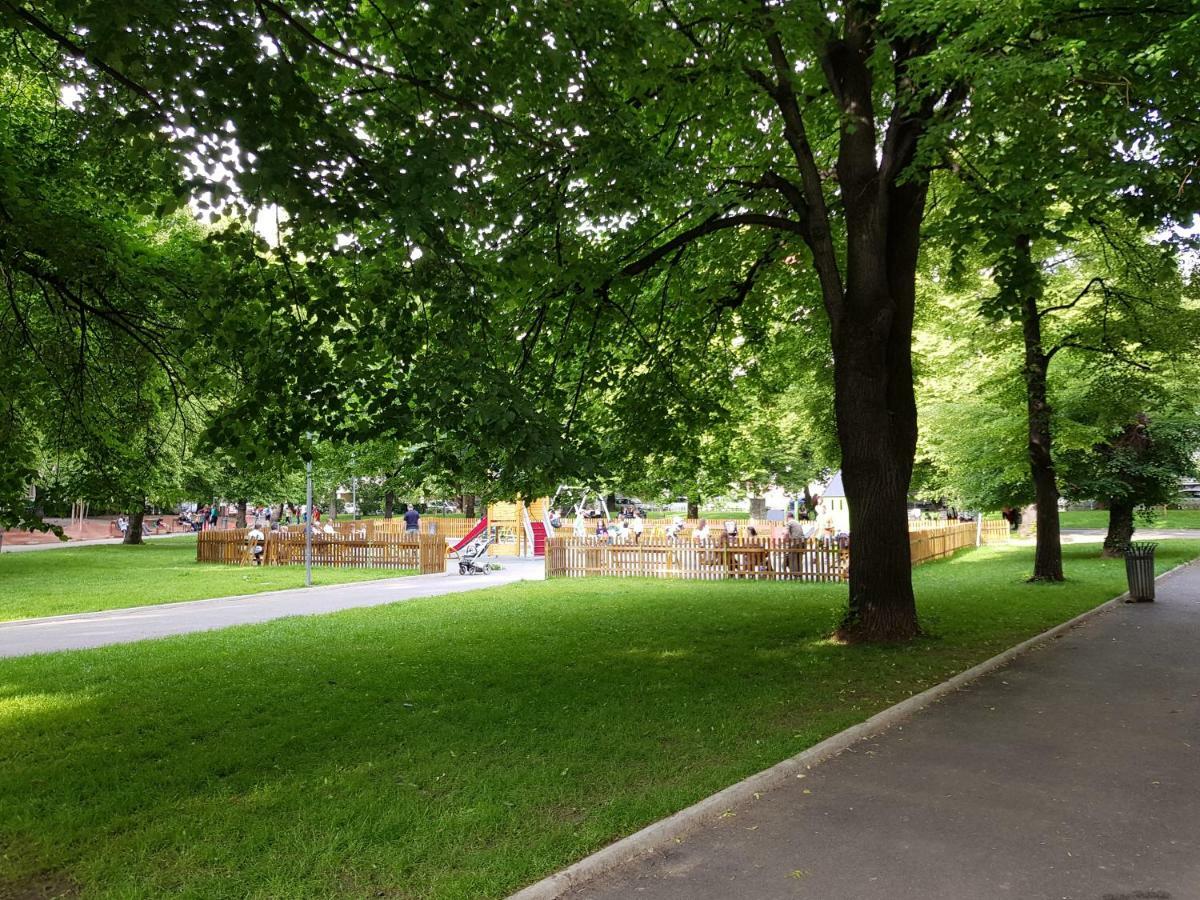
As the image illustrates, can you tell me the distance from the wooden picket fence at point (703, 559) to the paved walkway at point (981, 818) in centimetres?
1190

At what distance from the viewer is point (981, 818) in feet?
15.6

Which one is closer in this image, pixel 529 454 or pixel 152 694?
pixel 529 454

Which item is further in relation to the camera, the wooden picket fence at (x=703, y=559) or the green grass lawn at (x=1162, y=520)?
the green grass lawn at (x=1162, y=520)

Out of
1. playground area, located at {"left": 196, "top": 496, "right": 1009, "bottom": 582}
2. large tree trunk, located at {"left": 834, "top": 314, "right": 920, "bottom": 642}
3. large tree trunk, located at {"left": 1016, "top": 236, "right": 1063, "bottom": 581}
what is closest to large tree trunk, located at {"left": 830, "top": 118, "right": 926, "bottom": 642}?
large tree trunk, located at {"left": 834, "top": 314, "right": 920, "bottom": 642}

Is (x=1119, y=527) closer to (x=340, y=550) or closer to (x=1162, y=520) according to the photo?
(x=340, y=550)

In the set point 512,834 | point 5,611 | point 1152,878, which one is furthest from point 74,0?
point 5,611

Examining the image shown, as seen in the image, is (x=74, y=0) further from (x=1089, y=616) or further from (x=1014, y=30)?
(x=1089, y=616)

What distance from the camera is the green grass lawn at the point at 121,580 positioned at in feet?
49.6

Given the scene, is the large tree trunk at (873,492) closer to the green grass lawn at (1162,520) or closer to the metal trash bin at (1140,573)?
the metal trash bin at (1140,573)

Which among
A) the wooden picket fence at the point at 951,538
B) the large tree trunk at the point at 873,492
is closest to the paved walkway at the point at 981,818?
the large tree trunk at the point at 873,492

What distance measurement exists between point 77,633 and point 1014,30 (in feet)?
47.5

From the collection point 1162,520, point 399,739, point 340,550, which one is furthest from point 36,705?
point 1162,520

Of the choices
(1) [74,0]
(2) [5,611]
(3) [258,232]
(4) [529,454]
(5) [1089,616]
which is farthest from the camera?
(2) [5,611]

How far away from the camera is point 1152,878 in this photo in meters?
3.99
